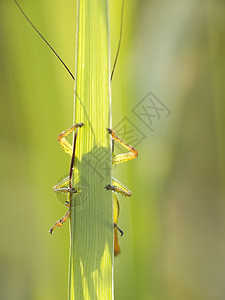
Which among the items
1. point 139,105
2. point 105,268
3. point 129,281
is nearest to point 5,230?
point 129,281

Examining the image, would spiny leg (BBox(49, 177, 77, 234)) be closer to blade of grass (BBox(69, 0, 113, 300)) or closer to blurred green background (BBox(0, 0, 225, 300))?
blade of grass (BBox(69, 0, 113, 300))

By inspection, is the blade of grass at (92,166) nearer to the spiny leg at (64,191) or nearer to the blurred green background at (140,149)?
the spiny leg at (64,191)

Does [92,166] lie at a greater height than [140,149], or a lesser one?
lesser

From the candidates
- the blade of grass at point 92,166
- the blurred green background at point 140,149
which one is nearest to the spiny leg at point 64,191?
the blade of grass at point 92,166

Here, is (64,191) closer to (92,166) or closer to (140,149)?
(92,166)

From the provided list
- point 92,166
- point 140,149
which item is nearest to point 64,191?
point 92,166

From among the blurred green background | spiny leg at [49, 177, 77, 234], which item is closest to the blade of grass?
spiny leg at [49, 177, 77, 234]

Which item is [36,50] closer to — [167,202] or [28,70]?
[28,70]
